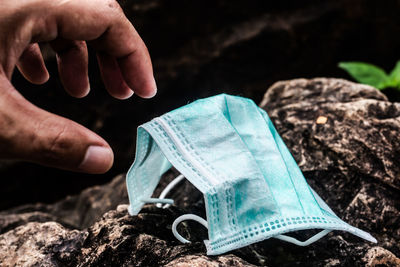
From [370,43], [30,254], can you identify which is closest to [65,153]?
[30,254]

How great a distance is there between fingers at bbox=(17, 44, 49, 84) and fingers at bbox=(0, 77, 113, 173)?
2.28ft

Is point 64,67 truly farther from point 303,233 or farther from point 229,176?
point 303,233

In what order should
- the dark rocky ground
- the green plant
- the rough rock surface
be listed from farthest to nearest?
1. the green plant
2. the dark rocky ground
3. the rough rock surface

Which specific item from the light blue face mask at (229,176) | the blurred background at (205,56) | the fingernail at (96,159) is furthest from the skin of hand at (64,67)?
the blurred background at (205,56)

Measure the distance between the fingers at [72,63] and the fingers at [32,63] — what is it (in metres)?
0.08

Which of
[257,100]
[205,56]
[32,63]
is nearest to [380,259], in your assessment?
[32,63]

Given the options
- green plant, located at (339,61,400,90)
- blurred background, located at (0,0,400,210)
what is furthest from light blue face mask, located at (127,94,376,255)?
blurred background, located at (0,0,400,210)

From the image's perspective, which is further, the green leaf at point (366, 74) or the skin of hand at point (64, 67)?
the green leaf at point (366, 74)

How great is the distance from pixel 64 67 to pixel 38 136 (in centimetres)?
82

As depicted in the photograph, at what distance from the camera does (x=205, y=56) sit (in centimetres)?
398

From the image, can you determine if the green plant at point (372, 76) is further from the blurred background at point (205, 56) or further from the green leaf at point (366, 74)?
the blurred background at point (205, 56)

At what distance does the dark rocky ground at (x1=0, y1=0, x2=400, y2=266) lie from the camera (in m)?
1.48

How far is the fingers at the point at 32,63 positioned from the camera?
1.61 m

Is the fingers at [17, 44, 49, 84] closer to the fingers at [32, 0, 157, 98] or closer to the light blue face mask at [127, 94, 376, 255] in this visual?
the fingers at [32, 0, 157, 98]
